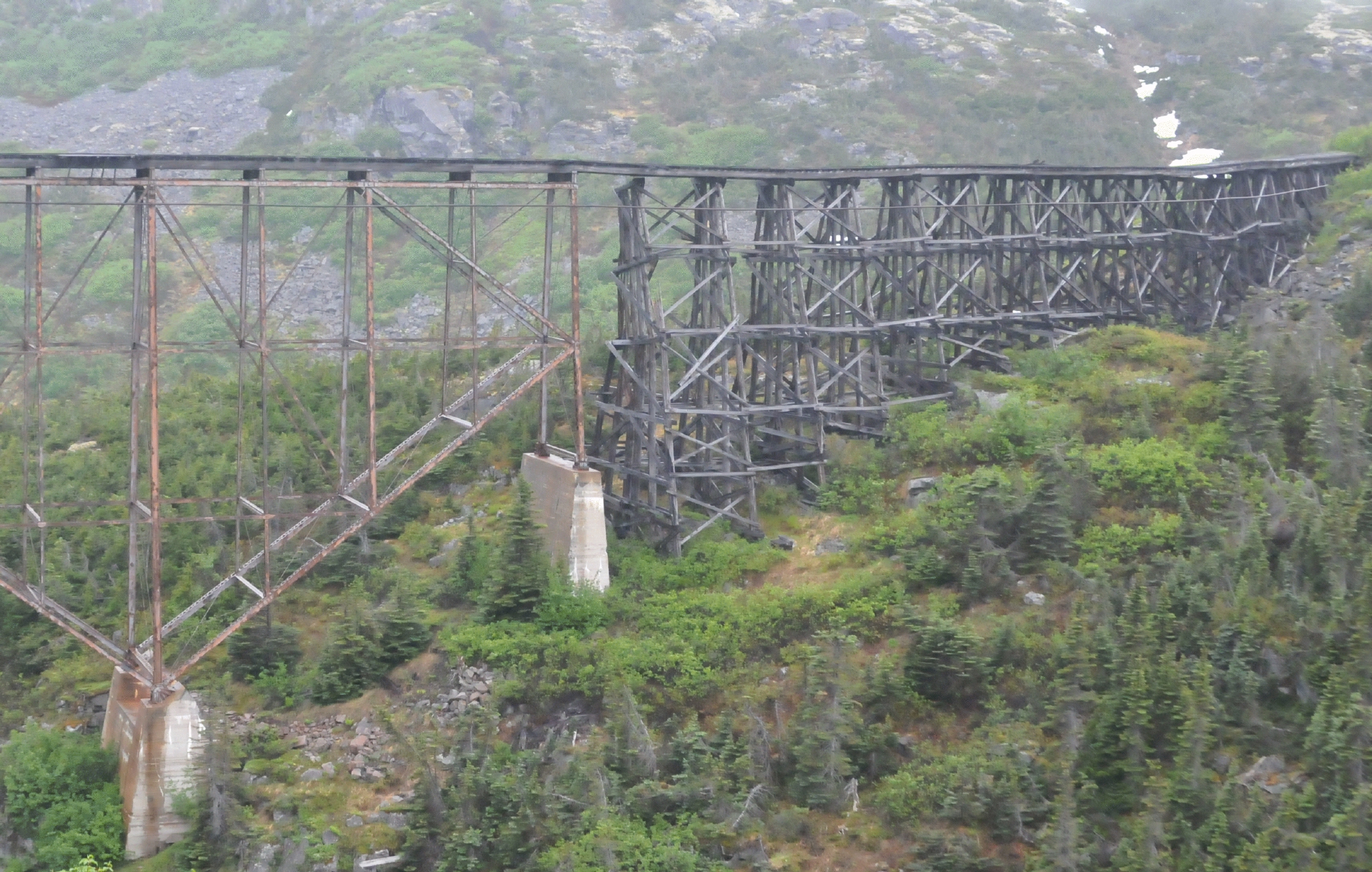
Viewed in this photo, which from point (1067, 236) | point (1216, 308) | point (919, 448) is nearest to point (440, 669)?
point (919, 448)

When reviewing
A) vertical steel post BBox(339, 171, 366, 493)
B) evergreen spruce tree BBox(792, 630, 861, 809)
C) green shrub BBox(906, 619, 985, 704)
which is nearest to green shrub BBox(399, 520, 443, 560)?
vertical steel post BBox(339, 171, 366, 493)

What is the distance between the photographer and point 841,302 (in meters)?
23.1

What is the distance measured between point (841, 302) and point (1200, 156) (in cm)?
3227

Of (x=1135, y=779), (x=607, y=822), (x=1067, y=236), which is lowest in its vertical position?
(x=607, y=822)

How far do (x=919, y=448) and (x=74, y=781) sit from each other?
11929 millimetres

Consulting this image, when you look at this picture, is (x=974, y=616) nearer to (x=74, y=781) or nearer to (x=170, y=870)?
(x=170, y=870)

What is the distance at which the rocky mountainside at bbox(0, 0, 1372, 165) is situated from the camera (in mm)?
49750

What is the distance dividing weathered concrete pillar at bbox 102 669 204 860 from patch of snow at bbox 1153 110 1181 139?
44.8 meters

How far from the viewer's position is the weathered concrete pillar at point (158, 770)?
15.3 metres

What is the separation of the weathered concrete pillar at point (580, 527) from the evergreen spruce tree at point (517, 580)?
621 mm

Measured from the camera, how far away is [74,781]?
15.8 meters

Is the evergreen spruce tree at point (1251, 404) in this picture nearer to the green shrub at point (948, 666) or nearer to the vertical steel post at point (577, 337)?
the green shrub at point (948, 666)

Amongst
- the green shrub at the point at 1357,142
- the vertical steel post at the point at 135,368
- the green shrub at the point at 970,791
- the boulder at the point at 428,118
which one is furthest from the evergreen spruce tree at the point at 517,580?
the boulder at the point at 428,118

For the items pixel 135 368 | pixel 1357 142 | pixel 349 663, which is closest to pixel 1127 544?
pixel 349 663
